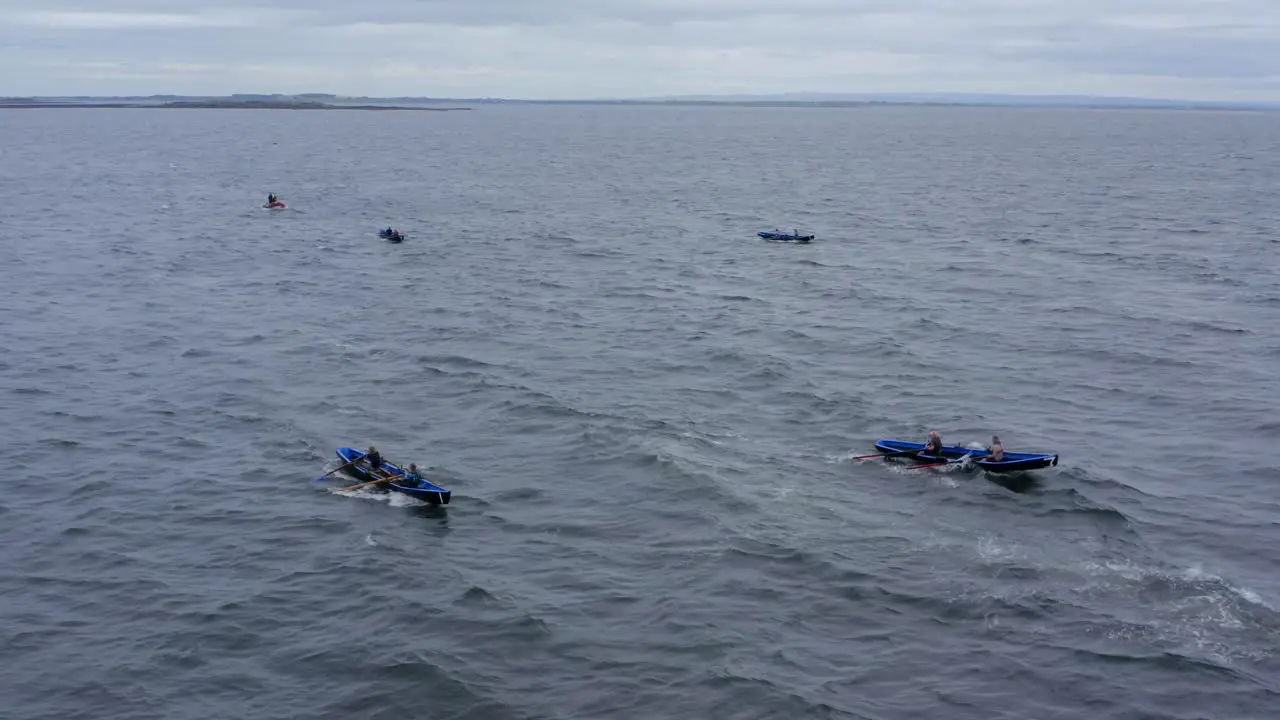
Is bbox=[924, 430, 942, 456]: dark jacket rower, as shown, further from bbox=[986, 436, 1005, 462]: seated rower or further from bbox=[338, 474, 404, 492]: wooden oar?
bbox=[338, 474, 404, 492]: wooden oar

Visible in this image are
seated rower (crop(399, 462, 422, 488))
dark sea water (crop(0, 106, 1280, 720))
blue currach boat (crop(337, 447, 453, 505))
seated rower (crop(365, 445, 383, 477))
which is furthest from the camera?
seated rower (crop(365, 445, 383, 477))

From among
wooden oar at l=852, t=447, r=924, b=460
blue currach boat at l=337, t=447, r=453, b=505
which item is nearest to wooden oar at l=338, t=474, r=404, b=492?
blue currach boat at l=337, t=447, r=453, b=505

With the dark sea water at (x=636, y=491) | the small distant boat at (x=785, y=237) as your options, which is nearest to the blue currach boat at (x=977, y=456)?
the dark sea water at (x=636, y=491)

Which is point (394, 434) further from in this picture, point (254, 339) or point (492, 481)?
point (254, 339)

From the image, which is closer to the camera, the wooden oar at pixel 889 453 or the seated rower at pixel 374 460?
the seated rower at pixel 374 460

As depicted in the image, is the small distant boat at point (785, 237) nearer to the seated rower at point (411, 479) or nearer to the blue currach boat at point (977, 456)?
the blue currach boat at point (977, 456)

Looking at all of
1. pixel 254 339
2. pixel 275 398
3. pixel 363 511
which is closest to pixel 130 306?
pixel 254 339
